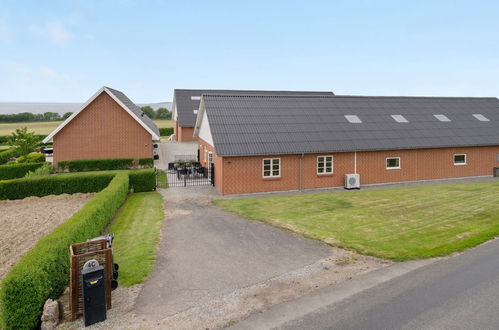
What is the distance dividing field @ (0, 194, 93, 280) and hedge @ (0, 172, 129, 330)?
255cm

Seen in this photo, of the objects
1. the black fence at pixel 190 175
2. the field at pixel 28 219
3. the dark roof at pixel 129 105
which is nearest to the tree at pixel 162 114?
the dark roof at pixel 129 105

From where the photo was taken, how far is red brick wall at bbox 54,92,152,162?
29641 millimetres

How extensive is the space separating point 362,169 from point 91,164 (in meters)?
21.4

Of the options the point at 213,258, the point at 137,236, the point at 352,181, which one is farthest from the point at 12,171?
the point at 352,181

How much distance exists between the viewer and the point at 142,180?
23.0m

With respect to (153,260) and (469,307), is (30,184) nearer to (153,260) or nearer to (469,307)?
(153,260)

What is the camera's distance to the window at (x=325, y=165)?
23.2m

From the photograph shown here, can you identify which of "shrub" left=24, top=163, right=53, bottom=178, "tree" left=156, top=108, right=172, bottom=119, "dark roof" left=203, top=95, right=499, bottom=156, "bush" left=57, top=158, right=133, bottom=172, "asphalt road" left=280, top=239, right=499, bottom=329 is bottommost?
"asphalt road" left=280, top=239, right=499, bottom=329

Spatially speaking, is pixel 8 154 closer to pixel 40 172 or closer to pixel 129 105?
pixel 129 105

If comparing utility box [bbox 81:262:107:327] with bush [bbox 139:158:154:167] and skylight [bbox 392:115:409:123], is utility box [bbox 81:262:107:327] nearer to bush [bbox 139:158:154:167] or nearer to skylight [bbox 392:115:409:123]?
bush [bbox 139:158:154:167]

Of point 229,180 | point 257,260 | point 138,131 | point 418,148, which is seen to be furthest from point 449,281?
point 138,131

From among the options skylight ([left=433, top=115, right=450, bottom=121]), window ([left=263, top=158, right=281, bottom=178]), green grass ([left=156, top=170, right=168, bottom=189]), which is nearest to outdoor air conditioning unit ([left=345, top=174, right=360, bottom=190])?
window ([left=263, top=158, right=281, bottom=178])

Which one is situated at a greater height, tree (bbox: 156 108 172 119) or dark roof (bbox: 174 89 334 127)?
tree (bbox: 156 108 172 119)

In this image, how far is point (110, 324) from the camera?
302 inches
